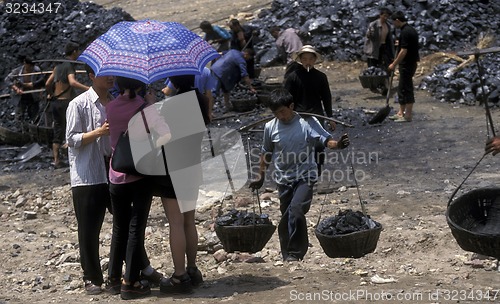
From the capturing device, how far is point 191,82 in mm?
7184

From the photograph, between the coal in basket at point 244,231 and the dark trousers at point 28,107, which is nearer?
the coal in basket at point 244,231

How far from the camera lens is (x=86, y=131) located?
7355 mm

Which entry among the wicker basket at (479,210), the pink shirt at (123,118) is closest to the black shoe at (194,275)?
the pink shirt at (123,118)

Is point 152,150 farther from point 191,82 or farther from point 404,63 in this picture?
point 404,63

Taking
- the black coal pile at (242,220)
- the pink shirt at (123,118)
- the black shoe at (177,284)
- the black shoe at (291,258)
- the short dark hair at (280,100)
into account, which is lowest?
the black shoe at (291,258)

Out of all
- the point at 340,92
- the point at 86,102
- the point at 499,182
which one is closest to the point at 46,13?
the point at 340,92

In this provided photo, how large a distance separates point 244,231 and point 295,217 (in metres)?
0.45

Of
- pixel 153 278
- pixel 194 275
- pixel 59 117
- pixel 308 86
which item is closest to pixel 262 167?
pixel 194 275

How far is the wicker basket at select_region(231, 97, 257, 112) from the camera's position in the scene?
16.9 metres

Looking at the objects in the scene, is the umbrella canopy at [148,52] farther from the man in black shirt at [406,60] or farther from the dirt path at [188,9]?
the dirt path at [188,9]

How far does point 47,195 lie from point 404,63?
606cm

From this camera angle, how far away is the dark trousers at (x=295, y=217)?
796cm

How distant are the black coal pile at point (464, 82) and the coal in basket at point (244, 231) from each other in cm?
872

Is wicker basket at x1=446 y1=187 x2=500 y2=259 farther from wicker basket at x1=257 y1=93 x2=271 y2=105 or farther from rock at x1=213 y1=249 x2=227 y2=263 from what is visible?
wicker basket at x1=257 y1=93 x2=271 y2=105
